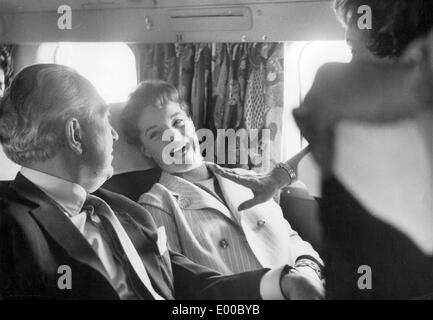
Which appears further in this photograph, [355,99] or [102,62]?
[102,62]

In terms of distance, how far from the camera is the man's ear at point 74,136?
6.95 feet

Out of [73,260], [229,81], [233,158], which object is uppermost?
[229,81]

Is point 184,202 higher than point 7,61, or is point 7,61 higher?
point 7,61

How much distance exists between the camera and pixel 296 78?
2.18m

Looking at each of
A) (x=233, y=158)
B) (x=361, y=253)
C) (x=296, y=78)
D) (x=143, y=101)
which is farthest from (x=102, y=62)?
(x=361, y=253)

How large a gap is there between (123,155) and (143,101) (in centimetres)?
23

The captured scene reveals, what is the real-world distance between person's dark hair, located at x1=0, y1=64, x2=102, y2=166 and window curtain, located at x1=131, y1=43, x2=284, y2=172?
0.93 feet

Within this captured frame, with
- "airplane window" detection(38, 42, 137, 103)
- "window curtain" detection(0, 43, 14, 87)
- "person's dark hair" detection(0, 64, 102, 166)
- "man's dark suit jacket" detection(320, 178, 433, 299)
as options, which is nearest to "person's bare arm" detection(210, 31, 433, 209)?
"man's dark suit jacket" detection(320, 178, 433, 299)

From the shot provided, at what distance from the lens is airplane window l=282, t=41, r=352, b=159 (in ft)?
7.11

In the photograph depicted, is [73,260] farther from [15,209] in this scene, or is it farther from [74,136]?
[74,136]

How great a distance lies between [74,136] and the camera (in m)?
2.12

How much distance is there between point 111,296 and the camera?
2088 mm

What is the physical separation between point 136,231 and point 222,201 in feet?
1.21

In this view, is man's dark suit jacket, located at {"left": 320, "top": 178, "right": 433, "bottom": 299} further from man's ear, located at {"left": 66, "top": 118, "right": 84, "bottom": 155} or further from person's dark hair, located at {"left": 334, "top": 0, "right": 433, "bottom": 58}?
man's ear, located at {"left": 66, "top": 118, "right": 84, "bottom": 155}
